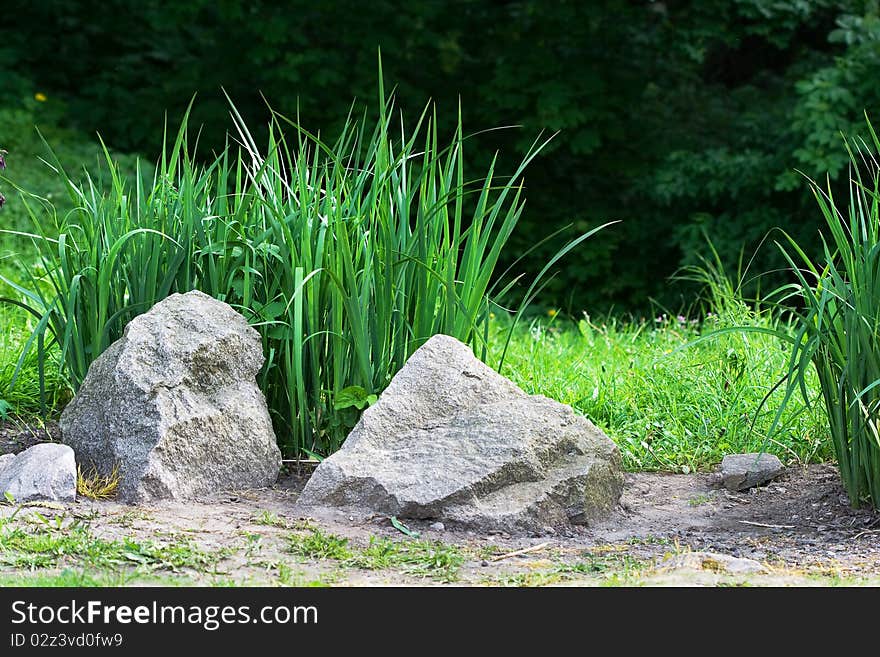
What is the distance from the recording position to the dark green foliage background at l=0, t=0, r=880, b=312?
9188mm

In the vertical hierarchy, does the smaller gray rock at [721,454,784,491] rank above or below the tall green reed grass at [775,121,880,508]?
below

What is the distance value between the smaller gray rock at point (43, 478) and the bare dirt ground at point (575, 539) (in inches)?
3.3

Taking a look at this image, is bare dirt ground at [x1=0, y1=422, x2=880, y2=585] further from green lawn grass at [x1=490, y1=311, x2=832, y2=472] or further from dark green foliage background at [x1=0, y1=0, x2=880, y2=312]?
dark green foliage background at [x1=0, y1=0, x2=880, y2=312]

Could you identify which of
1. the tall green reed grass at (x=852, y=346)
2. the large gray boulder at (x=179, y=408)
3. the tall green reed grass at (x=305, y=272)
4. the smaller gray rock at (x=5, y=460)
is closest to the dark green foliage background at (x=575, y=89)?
the tall green reed grass at (x=305, y=272)

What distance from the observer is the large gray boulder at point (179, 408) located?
321 cm

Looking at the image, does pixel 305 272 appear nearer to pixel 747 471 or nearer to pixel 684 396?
pixel 747 471

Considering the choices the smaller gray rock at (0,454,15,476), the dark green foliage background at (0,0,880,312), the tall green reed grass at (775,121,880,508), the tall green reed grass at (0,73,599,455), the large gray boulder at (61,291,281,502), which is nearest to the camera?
the tall green reed grass at (775,121,880,508)

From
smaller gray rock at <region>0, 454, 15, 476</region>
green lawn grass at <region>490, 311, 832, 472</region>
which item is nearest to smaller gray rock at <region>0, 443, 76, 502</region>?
smaller gray rock at <region>0, 454, 15, 476</region>

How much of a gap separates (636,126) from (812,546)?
8048 mm

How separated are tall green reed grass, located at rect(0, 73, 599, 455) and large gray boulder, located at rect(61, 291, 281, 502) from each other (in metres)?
0.18

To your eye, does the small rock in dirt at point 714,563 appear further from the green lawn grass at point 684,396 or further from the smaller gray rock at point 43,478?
the smaller gray rock at point 43,478

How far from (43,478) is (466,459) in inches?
50.7

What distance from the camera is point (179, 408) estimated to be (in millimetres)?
3254

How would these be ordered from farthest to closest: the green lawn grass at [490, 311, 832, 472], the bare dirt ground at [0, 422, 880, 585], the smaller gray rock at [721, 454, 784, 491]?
1. the green lawn grass at [490, 311, 832, 472]
2. the smaller gray rock at [721, 454, 784, 491]
3. the bare dirt ground at [0, 422, 880, 585]
